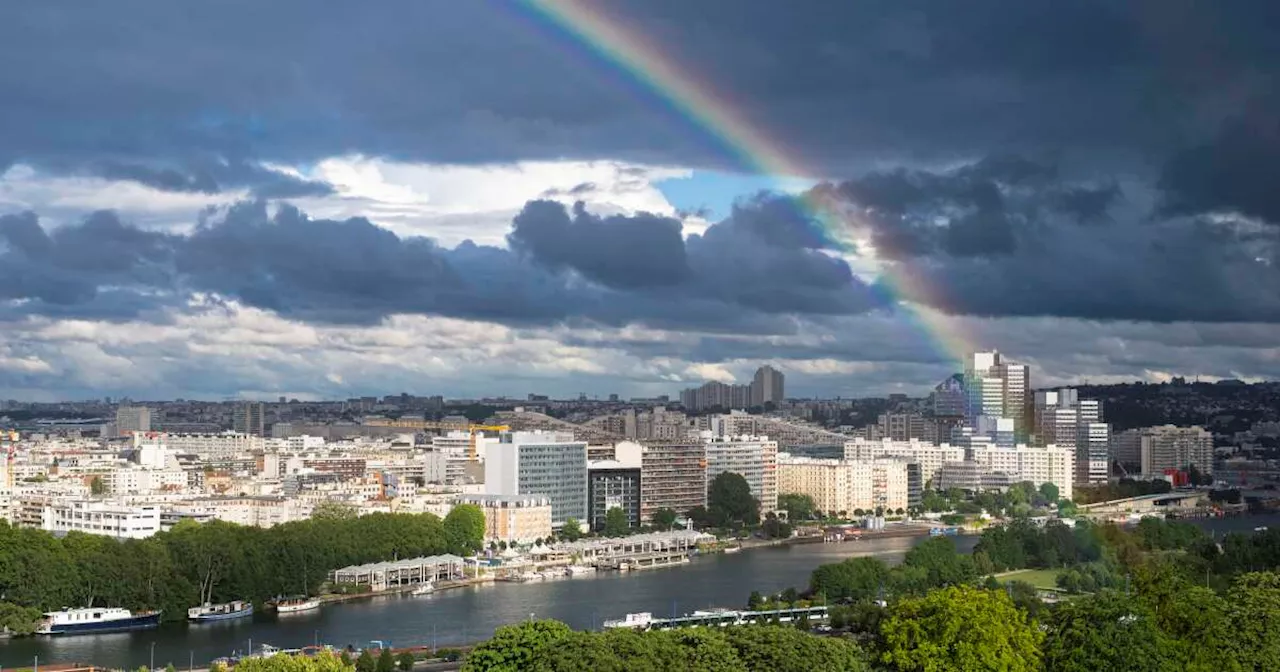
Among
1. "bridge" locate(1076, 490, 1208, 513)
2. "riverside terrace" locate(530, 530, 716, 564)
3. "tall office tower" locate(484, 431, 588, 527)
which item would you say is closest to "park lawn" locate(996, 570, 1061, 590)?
"riverside terrace" locate(530, 530, 716, 564)

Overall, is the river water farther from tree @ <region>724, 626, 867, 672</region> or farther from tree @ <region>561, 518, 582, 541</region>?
tree @ <region>724, 626, 867, 672</region>

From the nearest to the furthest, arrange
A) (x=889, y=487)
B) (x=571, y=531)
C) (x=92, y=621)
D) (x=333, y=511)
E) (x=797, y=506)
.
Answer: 1. (x=92, y=621)
2. (x=333, y=511)
3. (x=571, y=531)
4. (x=797, y=506)
5. (x=889, y=487)

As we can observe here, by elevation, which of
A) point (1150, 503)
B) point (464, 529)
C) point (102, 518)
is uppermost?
point (102, 518)

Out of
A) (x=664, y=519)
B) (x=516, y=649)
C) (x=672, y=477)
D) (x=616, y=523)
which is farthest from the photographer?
(x=672, y=477)

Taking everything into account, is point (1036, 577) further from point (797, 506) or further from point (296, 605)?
point (797, 506)

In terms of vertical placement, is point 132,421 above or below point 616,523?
above

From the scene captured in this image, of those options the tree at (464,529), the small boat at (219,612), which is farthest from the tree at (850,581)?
the tree at (464,529)

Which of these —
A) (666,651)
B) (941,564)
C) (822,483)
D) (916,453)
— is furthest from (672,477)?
(666,651)
